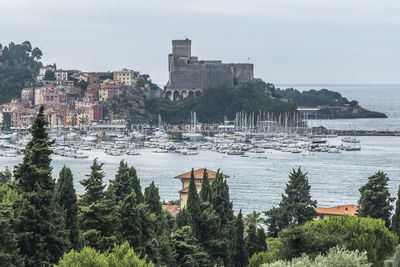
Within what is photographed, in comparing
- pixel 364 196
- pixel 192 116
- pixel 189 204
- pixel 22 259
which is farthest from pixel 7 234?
pixel 192 116

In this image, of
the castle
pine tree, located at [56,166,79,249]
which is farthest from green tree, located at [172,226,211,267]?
the castle

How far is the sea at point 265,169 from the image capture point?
31.6 meters

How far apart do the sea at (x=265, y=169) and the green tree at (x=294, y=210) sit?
23.5ft

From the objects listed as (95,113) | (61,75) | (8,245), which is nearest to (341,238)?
(8,245)

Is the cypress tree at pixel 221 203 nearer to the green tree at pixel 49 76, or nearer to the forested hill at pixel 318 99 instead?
the green tree at pixel 49 76

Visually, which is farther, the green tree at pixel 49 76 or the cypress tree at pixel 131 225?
→ the green tree at pixel 49 76

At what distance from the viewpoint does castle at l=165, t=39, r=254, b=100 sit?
76.0 metres

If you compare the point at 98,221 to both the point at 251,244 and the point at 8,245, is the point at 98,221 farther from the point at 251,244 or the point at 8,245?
the point at 251,244

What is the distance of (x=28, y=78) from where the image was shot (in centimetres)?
7650

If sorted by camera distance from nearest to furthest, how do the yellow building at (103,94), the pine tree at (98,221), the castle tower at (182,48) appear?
the pine tree at (98,221)
the yellow building at (103,94)
the castle tower at (182,48)

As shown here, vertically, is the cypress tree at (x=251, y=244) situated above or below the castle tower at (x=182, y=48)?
below

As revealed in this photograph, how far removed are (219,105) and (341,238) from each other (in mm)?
62953

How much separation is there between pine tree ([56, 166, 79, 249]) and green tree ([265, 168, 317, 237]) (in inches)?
326

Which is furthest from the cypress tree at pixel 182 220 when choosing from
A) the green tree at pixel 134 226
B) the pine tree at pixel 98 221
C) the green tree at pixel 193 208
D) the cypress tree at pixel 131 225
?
the pine tree at pixel 98 221
